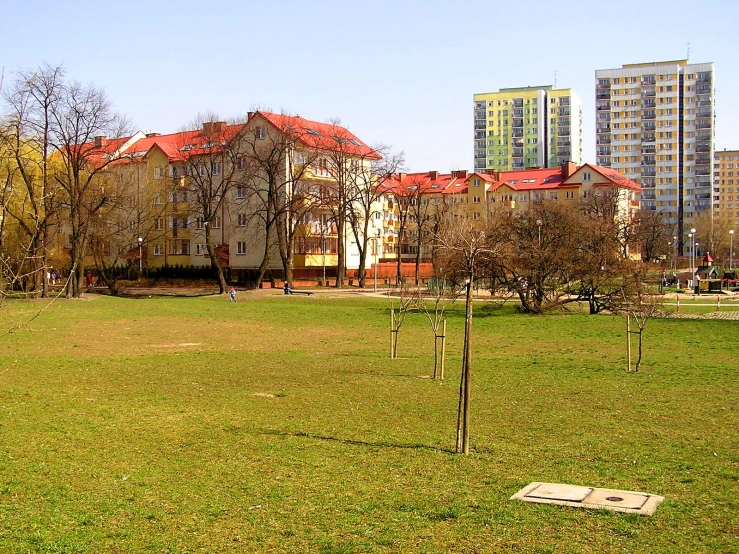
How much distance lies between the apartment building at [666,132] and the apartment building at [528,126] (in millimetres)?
21547

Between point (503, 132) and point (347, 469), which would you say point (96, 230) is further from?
point (503, 132)

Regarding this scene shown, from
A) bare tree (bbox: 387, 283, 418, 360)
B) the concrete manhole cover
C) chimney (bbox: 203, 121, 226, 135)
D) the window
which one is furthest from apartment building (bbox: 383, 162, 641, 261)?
the concrete manhole cover

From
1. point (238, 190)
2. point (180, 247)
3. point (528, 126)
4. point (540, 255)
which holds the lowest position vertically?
point (540, 255)

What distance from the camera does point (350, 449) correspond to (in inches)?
435

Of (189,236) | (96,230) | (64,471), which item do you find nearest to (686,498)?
(64,471)

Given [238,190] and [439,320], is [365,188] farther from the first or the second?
[439,320]

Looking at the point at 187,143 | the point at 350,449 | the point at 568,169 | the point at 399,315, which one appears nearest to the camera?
the point at 350,449

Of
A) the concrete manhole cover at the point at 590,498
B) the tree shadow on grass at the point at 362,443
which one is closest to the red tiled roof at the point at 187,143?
the tree shadow on grass at the point at 362,443

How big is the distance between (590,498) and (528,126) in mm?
164377

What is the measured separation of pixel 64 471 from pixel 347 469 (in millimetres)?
3494

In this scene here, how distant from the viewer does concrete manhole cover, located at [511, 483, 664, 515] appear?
26.4 feet

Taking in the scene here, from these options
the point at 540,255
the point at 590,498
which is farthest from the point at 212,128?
the point at 590,498

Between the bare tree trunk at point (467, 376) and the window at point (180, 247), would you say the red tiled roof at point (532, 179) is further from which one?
the bare tree trunk at point (467, 376)

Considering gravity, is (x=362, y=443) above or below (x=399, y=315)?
below
